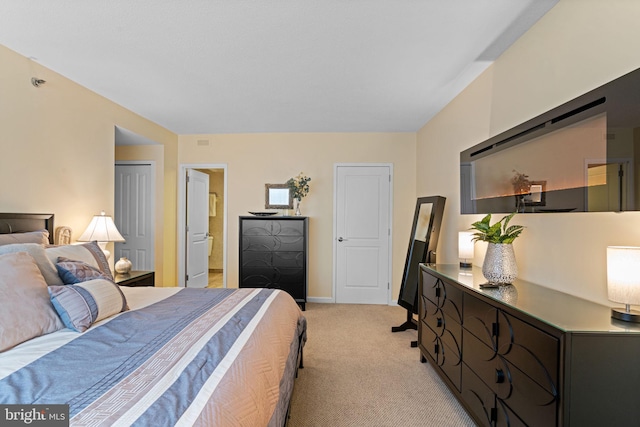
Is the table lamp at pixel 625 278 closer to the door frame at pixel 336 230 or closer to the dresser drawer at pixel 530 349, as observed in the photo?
the dresser drawer at pixel 530 349

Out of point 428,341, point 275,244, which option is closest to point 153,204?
point 275,244

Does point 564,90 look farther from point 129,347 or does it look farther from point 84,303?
point 84,303

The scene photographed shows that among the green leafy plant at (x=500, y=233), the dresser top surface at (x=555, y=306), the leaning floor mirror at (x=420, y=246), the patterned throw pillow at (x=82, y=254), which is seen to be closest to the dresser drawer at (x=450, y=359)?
the dresser top surface at (x=555, y=306)

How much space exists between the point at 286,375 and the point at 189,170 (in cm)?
412

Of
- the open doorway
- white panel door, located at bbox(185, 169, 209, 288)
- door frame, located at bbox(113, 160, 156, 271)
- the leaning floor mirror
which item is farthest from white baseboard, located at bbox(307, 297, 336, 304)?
the open doorway

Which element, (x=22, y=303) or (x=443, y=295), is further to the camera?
(x=443, y=295)

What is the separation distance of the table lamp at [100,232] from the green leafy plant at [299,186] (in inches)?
89.8

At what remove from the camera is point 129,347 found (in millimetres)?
Answer: 1394

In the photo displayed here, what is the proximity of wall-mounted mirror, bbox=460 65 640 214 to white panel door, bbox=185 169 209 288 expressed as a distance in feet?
13.9

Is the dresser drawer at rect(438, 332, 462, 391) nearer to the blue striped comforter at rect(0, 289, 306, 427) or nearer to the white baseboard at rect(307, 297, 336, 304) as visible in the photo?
the blue striped comforter at rect(0, 289, 306, 427)

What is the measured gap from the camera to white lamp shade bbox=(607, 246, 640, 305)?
1.19 metres

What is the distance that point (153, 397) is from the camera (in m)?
0.99

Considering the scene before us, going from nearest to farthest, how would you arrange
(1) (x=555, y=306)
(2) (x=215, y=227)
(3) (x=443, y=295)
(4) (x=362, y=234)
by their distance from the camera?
(1) (x=555, y=306) < (3) (x=443, y=295) < (4) (x=362, y=234) < (2) (x=215, y=227)

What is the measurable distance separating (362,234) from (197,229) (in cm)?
274
